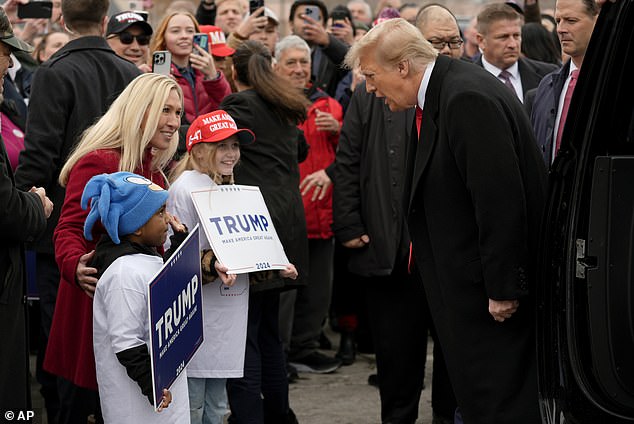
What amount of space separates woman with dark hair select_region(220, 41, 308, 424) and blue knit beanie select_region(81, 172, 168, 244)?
1.45 m

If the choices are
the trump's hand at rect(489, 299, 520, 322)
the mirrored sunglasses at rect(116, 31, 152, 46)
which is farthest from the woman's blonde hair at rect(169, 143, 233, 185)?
the trump's hand at rect(489, 299, 520, 322)

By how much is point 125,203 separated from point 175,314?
481 mm

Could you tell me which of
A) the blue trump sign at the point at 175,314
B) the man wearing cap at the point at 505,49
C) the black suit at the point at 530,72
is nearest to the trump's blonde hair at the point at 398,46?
the blue trump sign at the point at 175,314

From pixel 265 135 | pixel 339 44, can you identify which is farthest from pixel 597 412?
pixel 339 44

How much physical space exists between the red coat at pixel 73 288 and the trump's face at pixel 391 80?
3.53 ft

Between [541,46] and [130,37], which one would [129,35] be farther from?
[541,46]

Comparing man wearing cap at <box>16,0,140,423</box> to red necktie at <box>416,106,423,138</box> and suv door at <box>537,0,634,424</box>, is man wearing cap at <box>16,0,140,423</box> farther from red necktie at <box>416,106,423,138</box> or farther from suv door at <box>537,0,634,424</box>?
suv door at <box>537,0,634,424</box>

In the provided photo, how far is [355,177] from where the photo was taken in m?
6.48

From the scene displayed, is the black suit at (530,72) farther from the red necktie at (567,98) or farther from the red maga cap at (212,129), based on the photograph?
the red maga cap at (212,129)

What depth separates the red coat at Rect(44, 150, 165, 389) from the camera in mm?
4586

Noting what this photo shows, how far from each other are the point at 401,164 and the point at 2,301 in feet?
9.01

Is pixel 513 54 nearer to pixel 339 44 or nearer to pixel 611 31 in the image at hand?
pixel 339 44

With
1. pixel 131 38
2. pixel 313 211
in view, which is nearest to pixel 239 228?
pixel 131 38

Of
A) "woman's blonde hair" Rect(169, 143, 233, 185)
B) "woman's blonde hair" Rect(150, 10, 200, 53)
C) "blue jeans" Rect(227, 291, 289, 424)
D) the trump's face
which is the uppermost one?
the trump's face
